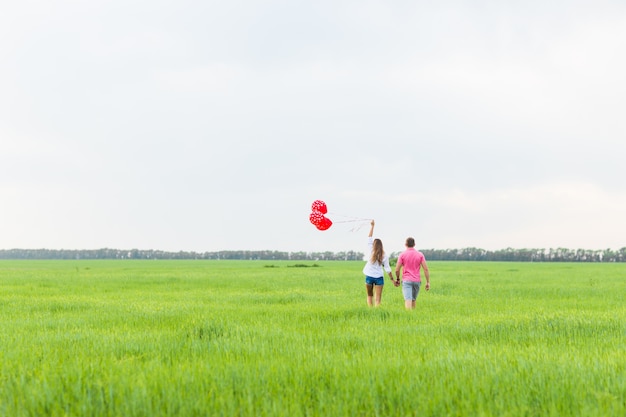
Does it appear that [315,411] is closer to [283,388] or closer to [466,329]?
[283,388]

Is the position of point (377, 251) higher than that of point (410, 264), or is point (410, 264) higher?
point (377, 251)

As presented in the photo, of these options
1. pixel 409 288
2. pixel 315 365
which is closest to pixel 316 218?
pixel 409 288

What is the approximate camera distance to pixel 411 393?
5.03 meters

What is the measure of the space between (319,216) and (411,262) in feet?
9.18

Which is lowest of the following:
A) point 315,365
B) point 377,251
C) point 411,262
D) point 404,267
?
point 315,365

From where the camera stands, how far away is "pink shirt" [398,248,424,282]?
13.1m

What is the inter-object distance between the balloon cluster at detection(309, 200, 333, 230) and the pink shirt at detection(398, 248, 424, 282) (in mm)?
2435

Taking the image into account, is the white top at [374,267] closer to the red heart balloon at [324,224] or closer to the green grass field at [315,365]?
the green grass field at [315,365]

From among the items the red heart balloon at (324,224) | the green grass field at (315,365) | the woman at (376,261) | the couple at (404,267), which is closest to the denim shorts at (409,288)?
the couple at (404,267)

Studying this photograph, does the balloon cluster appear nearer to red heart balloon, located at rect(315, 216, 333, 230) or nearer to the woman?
red heart balloon, located at rect(315, 216, 333, 230)

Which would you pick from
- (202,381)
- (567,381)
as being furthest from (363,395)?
(567,381)

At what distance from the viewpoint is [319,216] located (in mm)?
12133

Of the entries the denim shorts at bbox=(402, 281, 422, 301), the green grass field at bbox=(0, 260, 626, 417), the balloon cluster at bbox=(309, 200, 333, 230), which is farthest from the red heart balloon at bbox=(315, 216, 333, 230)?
the denim shorts at bbox=(402, 281, 422, 301)

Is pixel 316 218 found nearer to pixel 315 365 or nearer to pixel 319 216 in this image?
pixel 319 216
